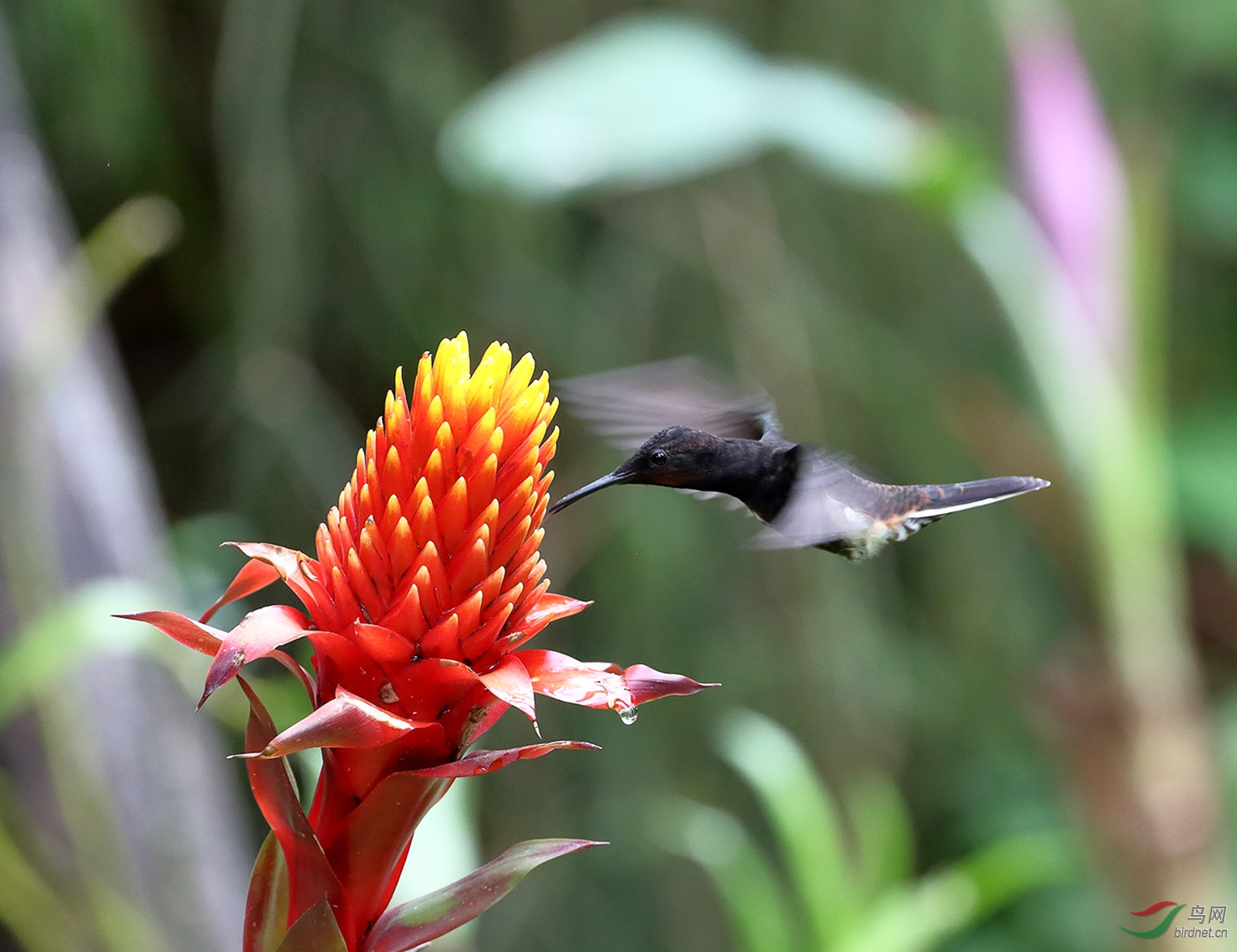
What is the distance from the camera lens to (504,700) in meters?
0.45

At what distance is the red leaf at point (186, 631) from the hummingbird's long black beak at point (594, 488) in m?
0.20

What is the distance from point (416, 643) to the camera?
1.57ft

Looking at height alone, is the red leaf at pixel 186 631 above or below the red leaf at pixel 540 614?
above

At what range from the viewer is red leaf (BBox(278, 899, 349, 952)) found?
0.43 m

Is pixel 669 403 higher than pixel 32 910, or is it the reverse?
pixel 669 403

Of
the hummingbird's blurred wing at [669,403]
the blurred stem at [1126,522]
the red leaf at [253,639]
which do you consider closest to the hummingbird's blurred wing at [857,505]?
the hummingbird's blurred wing at [669,403]

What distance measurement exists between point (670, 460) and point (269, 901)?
1.17 feet

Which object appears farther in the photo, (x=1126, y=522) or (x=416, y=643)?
(x=1126, y=522)

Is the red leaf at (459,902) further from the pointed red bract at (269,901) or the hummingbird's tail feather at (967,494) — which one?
the hummingbird's tail feather at (967,494)

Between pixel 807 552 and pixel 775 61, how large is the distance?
45.4 inches

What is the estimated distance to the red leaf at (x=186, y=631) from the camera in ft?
1.44

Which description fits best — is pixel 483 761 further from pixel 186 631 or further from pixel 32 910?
pixel 32 910

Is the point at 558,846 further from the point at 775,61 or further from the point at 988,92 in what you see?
the point at 988,92

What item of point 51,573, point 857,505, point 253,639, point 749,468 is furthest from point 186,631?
point 51,573
